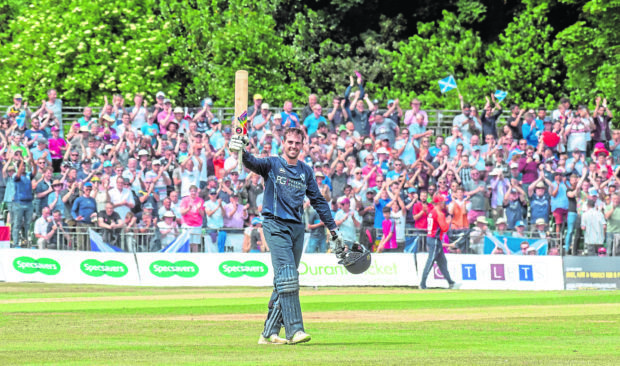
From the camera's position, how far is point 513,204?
3038 cm

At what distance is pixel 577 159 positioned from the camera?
31.8m

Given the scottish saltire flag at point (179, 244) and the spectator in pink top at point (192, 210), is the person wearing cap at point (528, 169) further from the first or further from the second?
the scottish saltire flag at point (179, 244)

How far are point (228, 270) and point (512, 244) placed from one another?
6.68 m

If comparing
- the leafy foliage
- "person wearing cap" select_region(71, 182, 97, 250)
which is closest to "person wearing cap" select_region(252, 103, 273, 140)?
"person wearing cap" select_region(71, 182, 97, 250)

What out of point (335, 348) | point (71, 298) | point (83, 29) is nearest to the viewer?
point (335, 348)

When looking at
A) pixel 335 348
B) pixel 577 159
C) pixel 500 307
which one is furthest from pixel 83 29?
pixel 335 348

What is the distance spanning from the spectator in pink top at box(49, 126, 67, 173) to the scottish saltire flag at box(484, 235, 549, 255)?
10.9 metres

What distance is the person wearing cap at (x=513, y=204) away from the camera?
1193 inches

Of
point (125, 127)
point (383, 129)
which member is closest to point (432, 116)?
point (383, 129)

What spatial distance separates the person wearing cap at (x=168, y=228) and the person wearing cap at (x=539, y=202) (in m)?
8.74

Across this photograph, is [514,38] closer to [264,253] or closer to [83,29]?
[83,29]

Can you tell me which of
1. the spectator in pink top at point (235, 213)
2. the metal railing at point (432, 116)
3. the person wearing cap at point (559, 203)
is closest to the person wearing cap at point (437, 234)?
the person wearing cap at point (559, 203)

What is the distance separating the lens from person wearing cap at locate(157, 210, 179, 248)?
28.7 meters

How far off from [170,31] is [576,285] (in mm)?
21412
